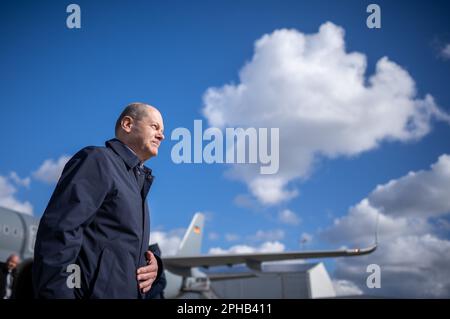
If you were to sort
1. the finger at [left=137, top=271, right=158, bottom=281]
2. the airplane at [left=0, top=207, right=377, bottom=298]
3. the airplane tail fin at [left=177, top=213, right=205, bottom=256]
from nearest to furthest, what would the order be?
the finger at [left=137, top=271, right=158, bottom=281]
the airplane at [left=0, top=207, right=377, bottom=298]
the airplane tail fin at [left=177, top=213, right=205, bottom=256]

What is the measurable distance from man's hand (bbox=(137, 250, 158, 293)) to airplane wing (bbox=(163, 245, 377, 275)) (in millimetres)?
13232

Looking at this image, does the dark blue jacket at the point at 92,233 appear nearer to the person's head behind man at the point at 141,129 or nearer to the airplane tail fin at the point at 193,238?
the person's head behind man at the point at 141,129

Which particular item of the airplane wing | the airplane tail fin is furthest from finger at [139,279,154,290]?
the airplane tail fin

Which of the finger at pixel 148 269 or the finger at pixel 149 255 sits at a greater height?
the finger at pixel 149 255

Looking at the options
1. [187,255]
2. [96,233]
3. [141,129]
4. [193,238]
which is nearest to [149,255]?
[96,233]

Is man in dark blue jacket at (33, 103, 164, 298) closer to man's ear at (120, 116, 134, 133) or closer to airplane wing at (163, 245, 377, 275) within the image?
man's ear at (120, 116, 134, 133)

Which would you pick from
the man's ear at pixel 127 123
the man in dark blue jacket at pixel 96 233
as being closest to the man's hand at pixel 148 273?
the man in dark blue jacket at pixel 96 233

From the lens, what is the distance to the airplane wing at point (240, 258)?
47.6 feet

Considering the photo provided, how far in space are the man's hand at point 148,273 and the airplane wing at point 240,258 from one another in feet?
43.4

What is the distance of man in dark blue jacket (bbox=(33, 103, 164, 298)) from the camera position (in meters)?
1.27

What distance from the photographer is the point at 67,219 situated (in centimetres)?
130

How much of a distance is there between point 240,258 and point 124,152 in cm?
1432
